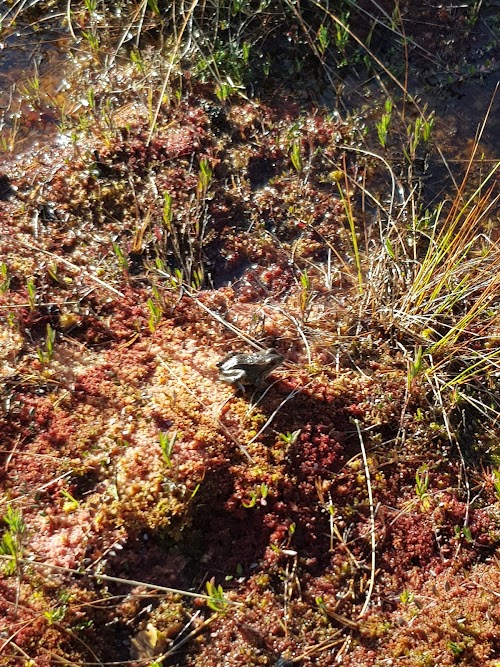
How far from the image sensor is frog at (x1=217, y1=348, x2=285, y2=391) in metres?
3.67

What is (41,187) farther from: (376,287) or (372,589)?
(372,589)

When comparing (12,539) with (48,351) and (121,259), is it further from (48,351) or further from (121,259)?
(121,259)

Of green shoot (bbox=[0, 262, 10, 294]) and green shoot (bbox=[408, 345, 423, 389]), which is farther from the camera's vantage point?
green shoot (bbox=[0, 262, 10, 294])

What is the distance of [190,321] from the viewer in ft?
13.7

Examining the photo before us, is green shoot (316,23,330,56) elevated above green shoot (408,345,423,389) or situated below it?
above

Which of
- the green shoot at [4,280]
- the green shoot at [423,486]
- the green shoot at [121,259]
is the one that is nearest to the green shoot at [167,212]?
the green shoot at [121,259]

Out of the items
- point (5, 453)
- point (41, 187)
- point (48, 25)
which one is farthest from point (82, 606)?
point (48, 25)


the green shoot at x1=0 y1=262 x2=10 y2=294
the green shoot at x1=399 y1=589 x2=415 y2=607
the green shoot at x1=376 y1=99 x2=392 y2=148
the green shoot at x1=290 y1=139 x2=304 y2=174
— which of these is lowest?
the green shoot at x1=399 y1=589 x2=415 y2=607

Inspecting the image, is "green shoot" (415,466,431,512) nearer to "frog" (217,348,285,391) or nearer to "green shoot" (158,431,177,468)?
"frog" (217,348,285,391)

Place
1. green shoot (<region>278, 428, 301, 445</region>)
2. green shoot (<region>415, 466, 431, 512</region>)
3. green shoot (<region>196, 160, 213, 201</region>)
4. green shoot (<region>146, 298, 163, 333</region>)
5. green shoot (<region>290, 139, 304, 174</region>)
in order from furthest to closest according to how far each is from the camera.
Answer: green shoot (<region>290, 139, 304, 174</region>)
green shoot (<region>196, 160, 213, 201</region>)
green shoot (<region>146, 298, 163, 333</region>)
green shoot (<region>278, 428, 301, 445</region>)
green shoot (<region>415, 466, 431, 512</region>)

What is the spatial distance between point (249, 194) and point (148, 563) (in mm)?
2819

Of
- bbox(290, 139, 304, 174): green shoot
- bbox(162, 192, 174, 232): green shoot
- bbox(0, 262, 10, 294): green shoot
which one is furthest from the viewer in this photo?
bbox(290, 139, 304, 174): green shoot

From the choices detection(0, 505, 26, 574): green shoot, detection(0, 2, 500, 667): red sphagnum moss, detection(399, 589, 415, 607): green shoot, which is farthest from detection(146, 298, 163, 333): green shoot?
detection(399, 589, 415, 607): green shoot

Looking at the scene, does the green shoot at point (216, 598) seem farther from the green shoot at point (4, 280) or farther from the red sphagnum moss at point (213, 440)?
the green shoot at point (4, 280)
